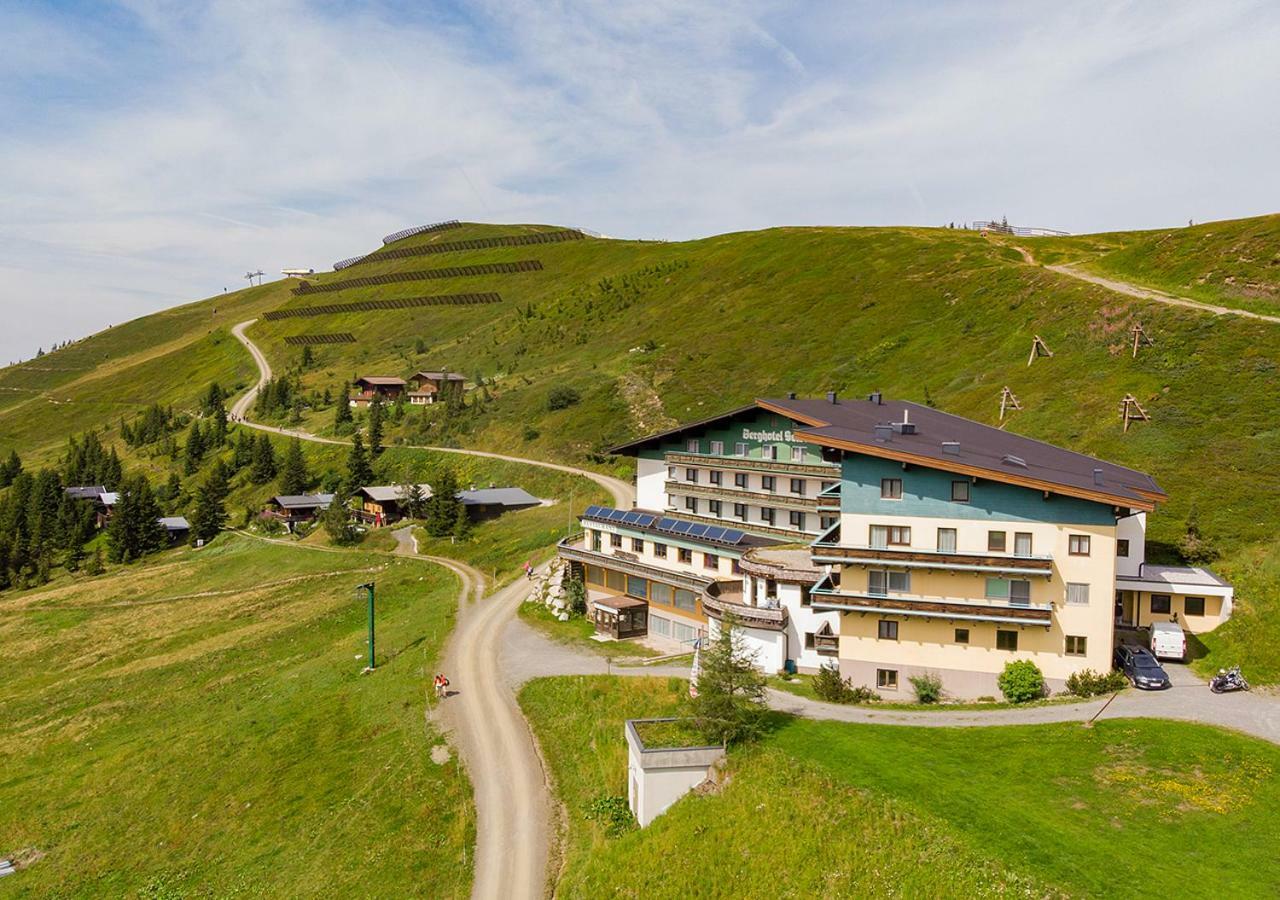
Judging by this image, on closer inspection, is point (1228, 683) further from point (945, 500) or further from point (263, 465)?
point (263, 465)

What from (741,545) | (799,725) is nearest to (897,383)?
(741,545)

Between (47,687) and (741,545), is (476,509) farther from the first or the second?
(741,545)

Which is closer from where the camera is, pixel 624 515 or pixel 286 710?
pixel 286 710

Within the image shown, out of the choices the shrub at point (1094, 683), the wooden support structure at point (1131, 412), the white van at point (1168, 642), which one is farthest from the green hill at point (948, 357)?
the shrub at point (1094, 683)

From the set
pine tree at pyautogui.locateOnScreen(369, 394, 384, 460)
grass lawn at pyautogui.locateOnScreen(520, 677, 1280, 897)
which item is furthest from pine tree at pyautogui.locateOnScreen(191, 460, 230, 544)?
grass lawn at pyautogui.locateOnScreen(520, 677, 1280, 897)

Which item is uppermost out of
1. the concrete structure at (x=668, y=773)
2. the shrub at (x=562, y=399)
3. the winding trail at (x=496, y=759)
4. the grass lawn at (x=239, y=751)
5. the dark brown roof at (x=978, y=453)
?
the shrub at (x=562, y=399)

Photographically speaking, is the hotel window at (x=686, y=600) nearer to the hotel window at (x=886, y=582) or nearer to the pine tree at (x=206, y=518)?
the hotel window at (x=886, y=582)
